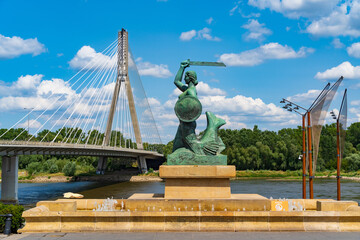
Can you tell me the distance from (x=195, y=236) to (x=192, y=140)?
4594 millimetres

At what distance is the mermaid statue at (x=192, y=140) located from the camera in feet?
42.2

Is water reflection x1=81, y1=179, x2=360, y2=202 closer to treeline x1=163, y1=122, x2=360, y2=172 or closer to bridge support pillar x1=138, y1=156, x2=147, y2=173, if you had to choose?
treeline x1=163, y1=122, x2=360, y2=172

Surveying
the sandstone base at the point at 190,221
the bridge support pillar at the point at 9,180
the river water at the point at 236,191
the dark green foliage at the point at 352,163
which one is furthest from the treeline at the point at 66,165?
the sandstone base at the point at 190,221

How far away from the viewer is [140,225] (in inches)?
378

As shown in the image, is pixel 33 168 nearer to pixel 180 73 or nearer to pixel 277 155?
pixel 277 155

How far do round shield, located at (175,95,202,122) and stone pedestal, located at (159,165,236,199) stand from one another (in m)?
1.72

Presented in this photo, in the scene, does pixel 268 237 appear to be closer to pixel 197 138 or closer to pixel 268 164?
pixel 197 138

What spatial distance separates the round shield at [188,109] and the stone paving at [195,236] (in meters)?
4.69

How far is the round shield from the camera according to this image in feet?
42.8

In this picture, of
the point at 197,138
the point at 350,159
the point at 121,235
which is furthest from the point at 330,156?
the point at 121,235

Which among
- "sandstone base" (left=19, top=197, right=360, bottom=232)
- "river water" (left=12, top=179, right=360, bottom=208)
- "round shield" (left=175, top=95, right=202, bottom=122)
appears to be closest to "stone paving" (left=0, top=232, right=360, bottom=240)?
"sandstone base" (left=19, top=197, right=360, bottom=232)

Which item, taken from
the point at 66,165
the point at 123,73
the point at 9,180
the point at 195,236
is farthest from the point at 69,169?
→ the point at 195,236

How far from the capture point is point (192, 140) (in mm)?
13164

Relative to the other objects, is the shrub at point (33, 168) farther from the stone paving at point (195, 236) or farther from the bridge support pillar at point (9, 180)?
the stone paving at point (195, 236)
